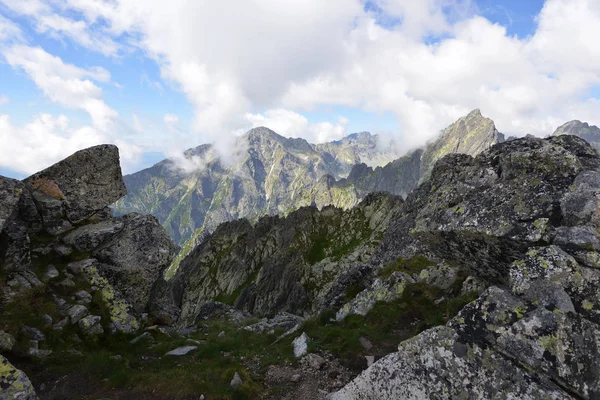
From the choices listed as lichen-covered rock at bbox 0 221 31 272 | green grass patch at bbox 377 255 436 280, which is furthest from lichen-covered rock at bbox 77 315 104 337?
green grass patch at bbox 377 255 436 280

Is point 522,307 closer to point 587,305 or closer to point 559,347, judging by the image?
point 559,347

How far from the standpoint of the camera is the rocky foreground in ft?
27.5

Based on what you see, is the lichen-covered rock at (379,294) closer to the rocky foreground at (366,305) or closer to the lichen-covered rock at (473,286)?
the rocky foreground at (366,305)

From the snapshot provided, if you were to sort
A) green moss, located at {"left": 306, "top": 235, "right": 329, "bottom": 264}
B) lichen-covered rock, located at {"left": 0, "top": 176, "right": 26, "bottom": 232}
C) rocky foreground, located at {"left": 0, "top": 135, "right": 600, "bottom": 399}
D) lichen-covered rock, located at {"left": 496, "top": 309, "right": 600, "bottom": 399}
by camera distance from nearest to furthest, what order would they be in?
lichen-covered rock, located at {"left": 496, "top": 309, "right": 600, "bottom": 399} → rocky foreground, located at {"left": 0, "top": 135, "right": 600, "bottom": 399} → lichen-covered rock, located at {"left": 0, "top": 176, "right": 26, "bottom": 232} → green moss, located at {"left": 306, "top": 235, "right": 329, "bottom": 264}

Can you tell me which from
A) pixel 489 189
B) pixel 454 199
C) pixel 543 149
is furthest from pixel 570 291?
pixel 543 149

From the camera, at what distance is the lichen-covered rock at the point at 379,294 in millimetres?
21823

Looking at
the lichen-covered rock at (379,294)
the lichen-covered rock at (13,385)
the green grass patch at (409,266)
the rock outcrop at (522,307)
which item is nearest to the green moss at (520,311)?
the rock outcrop at (522,307)

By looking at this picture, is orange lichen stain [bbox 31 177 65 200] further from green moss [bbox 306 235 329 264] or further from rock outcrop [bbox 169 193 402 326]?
green moss [bbox 306 235 329 264]

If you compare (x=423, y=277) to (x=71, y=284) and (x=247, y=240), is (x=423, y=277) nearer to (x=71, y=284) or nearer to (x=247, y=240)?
(x=71, y=284)

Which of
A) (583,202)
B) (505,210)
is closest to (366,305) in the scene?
(505,210)

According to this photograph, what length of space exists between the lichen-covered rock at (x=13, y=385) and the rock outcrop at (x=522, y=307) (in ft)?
36.4

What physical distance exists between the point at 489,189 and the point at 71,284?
23737 mm

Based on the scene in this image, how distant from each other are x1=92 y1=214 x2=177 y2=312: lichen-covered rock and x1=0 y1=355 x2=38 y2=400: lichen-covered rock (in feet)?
33.8

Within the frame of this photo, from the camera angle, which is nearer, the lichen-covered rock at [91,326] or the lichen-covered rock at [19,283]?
the lichen-covered rock at [19,283]
